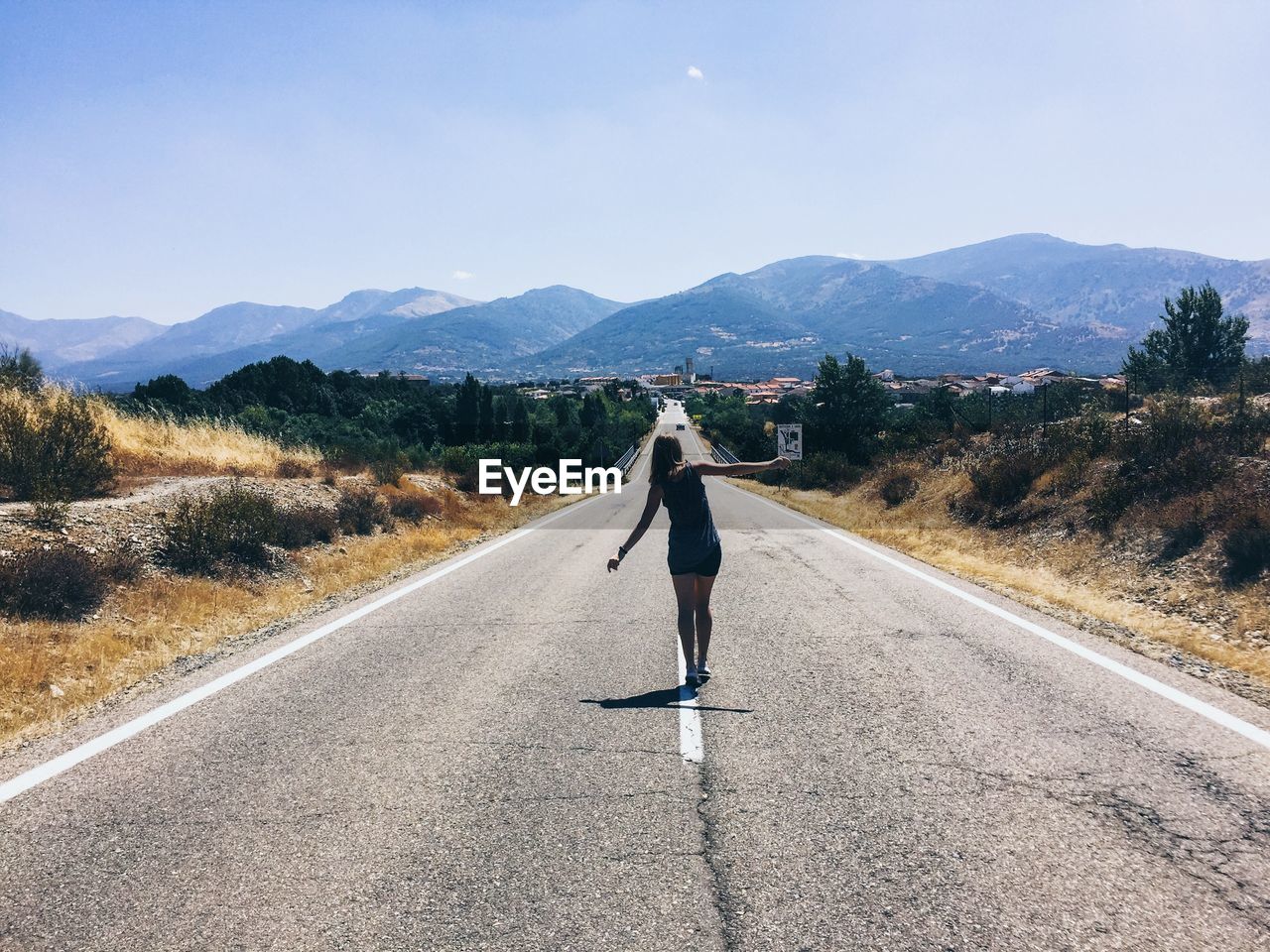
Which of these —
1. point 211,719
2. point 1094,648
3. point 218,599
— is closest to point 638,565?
point 218,599

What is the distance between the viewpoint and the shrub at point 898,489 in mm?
23778

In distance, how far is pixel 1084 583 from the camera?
36.3 feet

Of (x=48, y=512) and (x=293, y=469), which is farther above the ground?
(x=48, y=512)

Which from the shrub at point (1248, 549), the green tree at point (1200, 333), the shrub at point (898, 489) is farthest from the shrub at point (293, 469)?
the green tree at point (1200, 333)

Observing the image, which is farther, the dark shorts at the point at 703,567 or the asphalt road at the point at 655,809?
the dark shorts at the point at 703,567

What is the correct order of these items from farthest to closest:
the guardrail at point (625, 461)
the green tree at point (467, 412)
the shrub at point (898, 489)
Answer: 1. the green tree at point (467, 412)
2. the guardrail at point (625, 461)
3. the shrub at point (898, 489)

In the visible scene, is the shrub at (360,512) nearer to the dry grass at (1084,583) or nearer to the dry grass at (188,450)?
the dry grass at (188,450)

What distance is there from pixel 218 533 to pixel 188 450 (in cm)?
1017

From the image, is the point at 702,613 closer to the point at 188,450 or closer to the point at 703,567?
the point at 703,567

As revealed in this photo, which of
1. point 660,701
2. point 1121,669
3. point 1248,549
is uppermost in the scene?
point 1248,549

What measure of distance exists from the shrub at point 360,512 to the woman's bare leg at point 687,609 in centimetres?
1072

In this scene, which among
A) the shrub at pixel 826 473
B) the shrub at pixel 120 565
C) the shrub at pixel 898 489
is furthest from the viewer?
the shrub at pixel 826 473

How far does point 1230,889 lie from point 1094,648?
13.9 ft

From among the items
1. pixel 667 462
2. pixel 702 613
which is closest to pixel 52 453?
pixel 667 462
